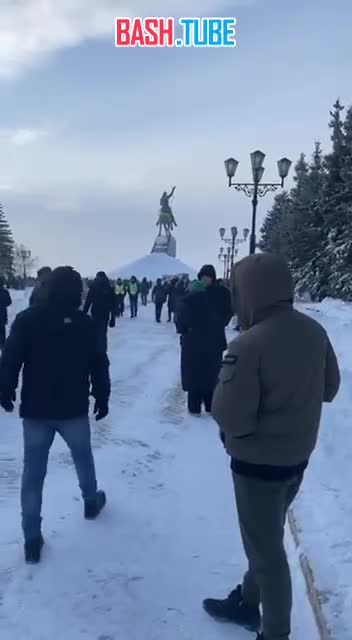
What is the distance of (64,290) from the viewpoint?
483 centimetres

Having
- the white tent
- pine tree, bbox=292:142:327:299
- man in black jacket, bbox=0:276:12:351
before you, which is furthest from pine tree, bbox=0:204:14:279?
man in black jacket, bbox=0:276:12:351

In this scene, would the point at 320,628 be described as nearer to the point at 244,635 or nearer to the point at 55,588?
the point at 244,635

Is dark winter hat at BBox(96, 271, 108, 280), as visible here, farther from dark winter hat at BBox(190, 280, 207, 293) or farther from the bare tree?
the bare tree

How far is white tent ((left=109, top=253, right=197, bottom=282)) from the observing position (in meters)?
79.2

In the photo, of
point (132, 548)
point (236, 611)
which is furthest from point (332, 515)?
point (236, 611)

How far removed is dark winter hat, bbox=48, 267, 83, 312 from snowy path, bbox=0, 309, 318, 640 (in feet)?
5.46

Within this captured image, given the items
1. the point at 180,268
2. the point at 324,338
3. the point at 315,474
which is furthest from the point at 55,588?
the point at 180,268

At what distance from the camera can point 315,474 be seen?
22.3 feet

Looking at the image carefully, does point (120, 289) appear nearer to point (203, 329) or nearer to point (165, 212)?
→ point (203, 329)

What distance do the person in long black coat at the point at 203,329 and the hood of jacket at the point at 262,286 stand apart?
6.19m

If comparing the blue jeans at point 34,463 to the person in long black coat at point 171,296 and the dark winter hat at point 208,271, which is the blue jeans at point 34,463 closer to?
the dark winter hat at point 208,271

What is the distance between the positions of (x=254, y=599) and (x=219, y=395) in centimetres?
143

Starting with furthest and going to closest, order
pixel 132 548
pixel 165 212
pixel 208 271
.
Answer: pixel 165 212, pixel 208 271, pixel 132 548

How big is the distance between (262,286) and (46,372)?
6.37 ft
